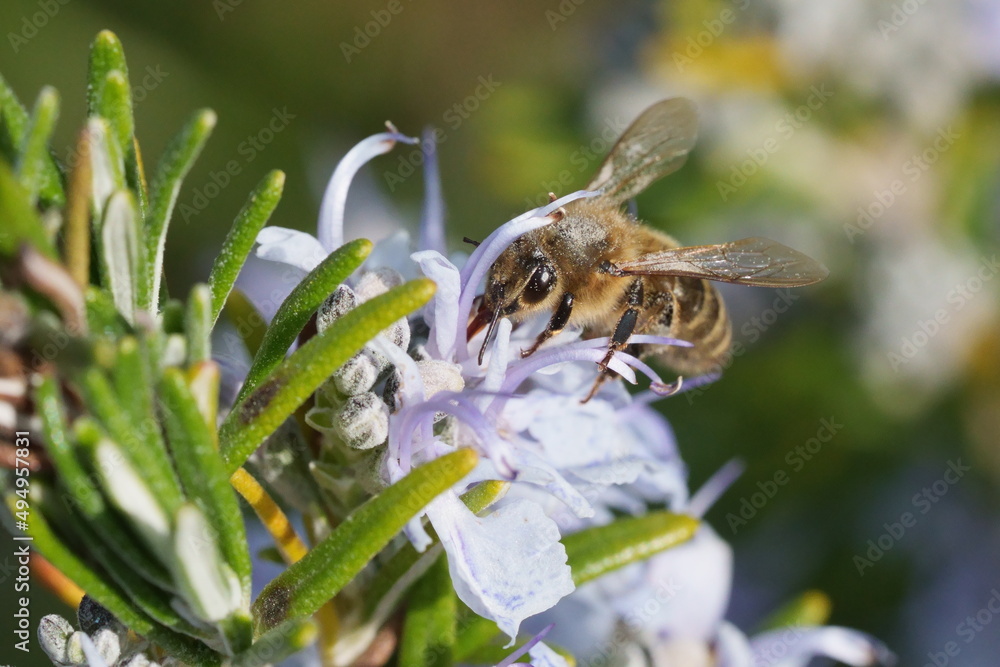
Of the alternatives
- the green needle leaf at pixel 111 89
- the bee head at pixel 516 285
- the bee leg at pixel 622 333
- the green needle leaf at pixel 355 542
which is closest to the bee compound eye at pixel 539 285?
the bee head at pixel 516 285

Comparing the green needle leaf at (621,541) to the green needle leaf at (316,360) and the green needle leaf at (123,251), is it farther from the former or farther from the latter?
the green needle leaf at (123,251)

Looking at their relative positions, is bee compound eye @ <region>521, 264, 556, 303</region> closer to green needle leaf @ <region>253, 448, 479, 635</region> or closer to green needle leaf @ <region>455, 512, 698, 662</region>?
green needle leaf @ <region>455, 512, 698, 662</region>

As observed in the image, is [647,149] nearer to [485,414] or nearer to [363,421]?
[485,414]

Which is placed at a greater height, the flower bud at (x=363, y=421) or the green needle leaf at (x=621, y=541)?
the flower bud at (x=363, y=421)

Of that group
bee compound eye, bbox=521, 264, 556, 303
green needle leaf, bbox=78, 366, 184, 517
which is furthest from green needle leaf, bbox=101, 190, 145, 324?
bee compound eye, bbox=521, 264, 556, 303

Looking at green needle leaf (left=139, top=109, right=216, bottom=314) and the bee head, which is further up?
green needle leaf (left=139, top=109, right=216, bottom=314)
